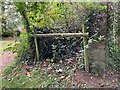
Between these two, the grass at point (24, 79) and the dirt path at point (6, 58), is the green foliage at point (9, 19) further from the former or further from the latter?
the grass at point (24, 79)

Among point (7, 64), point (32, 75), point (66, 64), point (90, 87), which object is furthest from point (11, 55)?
point (90, 87)

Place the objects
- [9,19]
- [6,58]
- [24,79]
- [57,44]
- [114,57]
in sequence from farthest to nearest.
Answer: [6,58], [9,19], [57,44], [24,79], [114,57]

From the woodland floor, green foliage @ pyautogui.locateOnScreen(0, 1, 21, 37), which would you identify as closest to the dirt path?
green foliage @ pyautogui.locateOnScreen(0, 1, 21, 37)

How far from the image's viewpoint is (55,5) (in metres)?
1.99

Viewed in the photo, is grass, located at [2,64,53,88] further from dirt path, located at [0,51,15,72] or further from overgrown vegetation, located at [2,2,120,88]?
dirt path, located at [0,51,15,72]

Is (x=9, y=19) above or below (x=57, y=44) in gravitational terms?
above

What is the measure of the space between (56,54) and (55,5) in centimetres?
48

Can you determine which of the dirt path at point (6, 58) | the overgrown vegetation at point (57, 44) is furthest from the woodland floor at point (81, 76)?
the dirt path at point (6, 58)

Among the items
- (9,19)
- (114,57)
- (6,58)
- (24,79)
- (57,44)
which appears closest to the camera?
(114,57)

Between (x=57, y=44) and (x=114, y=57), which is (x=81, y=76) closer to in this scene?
(x=114, y=57)

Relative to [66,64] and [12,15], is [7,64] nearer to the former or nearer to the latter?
[12,15]

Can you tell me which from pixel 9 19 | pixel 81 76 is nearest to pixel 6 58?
pixel 9 19

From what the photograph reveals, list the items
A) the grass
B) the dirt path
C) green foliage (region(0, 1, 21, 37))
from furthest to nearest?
the dirt path, green foliage (region(0, 1, 21, 37)), the grass

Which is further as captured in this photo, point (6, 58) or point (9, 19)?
point (6, 58)
